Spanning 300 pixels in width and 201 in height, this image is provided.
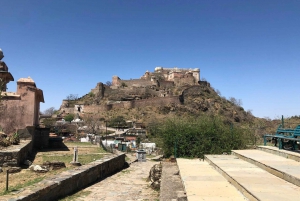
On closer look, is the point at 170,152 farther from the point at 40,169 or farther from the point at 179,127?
the point at 40,169

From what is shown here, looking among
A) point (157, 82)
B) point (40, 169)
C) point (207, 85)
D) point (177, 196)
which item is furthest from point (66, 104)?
point (177, 196)

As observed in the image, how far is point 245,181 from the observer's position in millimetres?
4156

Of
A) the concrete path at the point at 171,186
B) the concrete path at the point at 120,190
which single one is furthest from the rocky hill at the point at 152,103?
the concrete path at the point at 171,186

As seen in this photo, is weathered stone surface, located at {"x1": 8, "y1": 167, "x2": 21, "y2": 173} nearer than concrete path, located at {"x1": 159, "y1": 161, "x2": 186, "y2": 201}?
No

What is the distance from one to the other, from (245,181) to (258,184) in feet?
0.72

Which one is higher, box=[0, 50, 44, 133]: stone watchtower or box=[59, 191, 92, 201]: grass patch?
box=[0, 50, 44, 133]: stone watchtower

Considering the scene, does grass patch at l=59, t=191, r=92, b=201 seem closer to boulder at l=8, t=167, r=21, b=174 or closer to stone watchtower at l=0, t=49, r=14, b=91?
boulder at l=8, t=167, r=21, b=174

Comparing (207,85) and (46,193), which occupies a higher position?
(207,85)

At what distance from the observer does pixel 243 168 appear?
5395 millimetres

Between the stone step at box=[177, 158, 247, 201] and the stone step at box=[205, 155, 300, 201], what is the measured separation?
12 centimetres

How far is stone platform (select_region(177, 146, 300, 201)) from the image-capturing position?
3.63m

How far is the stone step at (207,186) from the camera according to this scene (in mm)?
3727

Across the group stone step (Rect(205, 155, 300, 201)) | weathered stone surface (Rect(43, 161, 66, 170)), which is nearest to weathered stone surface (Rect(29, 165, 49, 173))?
weathered stone surface (Rect(43, 161, 66, 170))

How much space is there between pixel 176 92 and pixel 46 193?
67.4m
